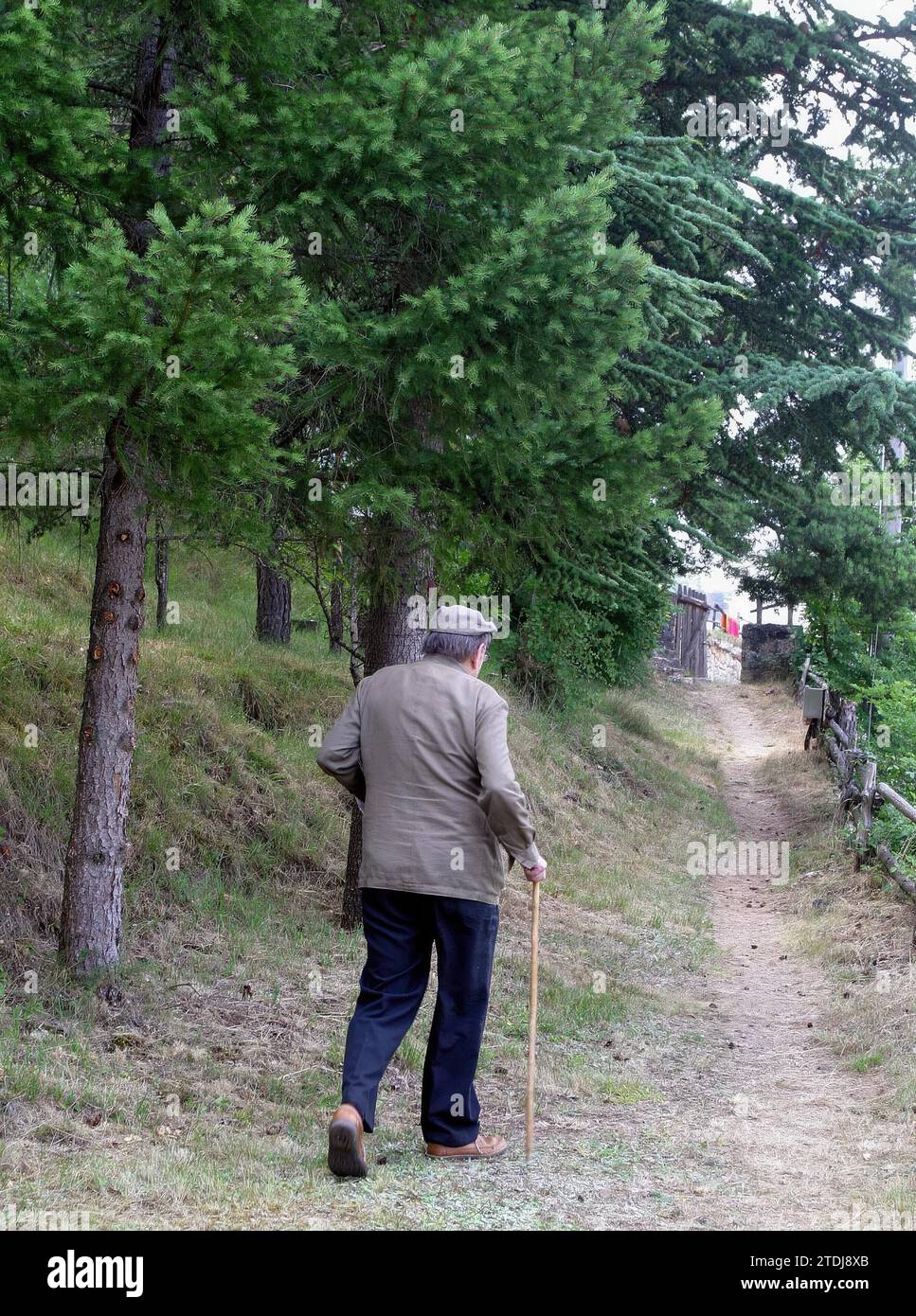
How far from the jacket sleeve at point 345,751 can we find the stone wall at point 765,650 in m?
30.4

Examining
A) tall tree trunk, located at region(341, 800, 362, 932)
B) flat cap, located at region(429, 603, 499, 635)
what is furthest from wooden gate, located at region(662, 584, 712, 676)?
flat cap, located at region(429, 603, 499, 635)

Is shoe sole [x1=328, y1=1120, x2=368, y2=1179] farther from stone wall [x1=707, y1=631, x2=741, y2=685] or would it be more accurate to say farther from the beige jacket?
stone wall [x1=707, y1=631, x2=741, y2=685]

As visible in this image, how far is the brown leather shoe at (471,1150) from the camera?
4.79 meters

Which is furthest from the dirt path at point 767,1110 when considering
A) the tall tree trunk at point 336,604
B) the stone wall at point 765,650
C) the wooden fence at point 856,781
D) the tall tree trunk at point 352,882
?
the stone wall at point 765,650

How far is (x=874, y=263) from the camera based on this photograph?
1166 cm

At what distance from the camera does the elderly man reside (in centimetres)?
466

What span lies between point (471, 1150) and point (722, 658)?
4102 centimetres

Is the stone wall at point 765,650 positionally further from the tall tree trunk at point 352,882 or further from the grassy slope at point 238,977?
the tall tree trunk at point 352,882

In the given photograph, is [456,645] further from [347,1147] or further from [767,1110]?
[767,1110]

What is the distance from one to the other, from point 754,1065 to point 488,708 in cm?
331

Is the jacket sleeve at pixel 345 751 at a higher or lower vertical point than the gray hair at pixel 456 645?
lower

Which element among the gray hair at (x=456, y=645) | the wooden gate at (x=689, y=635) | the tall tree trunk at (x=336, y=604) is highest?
the wooden gate at (x=689, y=635)
